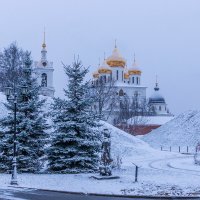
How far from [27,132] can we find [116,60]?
73.4 meters

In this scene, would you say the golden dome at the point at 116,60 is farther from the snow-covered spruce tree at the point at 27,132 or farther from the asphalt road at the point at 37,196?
the asphalt road at the point at 37,196

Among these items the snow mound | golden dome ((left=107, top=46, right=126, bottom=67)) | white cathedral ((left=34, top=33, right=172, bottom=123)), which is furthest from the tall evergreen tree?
golden dome ((left=107, top=46, right=126, bottom=67))

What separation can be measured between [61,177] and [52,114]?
4.12 m

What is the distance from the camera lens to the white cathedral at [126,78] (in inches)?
3681

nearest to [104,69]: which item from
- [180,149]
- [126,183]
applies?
[180,149]

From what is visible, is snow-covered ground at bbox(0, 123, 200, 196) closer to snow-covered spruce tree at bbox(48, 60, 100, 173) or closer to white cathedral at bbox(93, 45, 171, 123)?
snow-covered spruce tree at bbox(48, 60, 100, 173)

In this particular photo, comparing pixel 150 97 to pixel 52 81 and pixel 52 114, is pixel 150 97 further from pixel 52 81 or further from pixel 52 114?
pixel 52 114

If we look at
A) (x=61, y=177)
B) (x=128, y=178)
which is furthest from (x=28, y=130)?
(x=128, y=178)

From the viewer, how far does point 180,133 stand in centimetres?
5678

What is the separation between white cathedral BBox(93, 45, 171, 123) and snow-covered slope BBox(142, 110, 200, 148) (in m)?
30.4

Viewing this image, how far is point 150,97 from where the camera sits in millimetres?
108875

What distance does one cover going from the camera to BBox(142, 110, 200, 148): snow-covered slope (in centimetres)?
5403

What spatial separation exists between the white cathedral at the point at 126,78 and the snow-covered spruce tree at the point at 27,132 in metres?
64.8

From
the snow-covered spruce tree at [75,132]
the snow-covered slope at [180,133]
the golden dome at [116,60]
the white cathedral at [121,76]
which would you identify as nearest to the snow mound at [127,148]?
the snow-covered spruce tree at [75,132]
